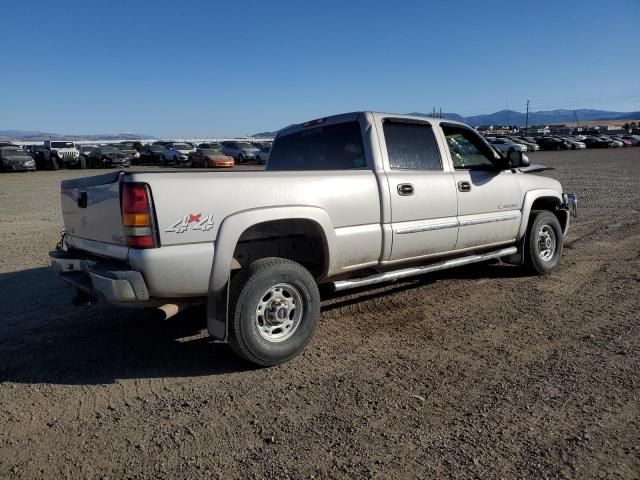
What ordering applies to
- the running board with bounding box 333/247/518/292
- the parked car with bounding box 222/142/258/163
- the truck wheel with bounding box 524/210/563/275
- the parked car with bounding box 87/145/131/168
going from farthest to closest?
the parked car with bounding box 222/142/258/163 → the parked car with bounding box 87/145/131/168 → the truck wheel with bounding box 524/210/563/275 → the running board with bounding box 333/247/518/292

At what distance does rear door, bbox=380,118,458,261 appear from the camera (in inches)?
183

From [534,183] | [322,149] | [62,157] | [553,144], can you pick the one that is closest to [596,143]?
[553,144]

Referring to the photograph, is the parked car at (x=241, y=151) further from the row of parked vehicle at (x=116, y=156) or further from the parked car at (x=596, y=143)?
the parked car at (x=596, y=143)

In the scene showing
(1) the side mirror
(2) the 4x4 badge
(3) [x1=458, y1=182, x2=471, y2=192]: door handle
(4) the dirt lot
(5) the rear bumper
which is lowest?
(4) the dirt lot

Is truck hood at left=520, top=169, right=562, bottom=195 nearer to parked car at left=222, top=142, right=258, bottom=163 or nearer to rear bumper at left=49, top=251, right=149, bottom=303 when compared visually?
rear bumper at left=49, top=251, right=149, bottom=303

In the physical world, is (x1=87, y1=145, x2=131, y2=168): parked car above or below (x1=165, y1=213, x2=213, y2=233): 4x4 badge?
above

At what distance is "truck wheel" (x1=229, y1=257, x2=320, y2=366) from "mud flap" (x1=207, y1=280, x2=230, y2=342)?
5cm

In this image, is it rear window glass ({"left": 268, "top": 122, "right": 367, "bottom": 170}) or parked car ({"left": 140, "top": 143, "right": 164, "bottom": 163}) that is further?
parked car ({"left": 140, "top": 143, "right": 164, "bottom": 163})

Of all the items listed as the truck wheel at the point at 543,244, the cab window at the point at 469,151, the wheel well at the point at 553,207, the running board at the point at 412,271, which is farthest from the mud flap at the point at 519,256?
the cab window at the point at 469,151

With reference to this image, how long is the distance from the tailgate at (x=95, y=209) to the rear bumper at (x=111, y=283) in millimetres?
183

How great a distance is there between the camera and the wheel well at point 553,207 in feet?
21.5

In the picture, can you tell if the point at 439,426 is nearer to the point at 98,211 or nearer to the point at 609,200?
the point at 98,211

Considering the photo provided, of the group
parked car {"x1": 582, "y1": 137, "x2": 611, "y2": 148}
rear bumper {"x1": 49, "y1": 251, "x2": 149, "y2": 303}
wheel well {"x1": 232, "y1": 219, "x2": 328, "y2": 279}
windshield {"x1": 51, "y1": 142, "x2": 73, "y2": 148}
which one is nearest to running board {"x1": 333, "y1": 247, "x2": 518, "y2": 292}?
wheel well {"x1": 232, "y1": 219, "x2": 328, "y2": 279}

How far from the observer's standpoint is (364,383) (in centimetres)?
362
